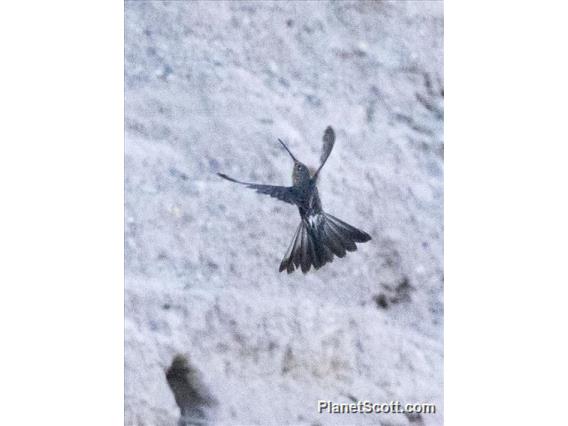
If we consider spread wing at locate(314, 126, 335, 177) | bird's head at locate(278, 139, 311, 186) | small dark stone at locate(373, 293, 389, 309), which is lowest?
small dark stone at locate(373, 293, 389, 309)

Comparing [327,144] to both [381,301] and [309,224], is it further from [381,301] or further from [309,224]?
[381,301]

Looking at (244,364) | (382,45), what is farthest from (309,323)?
(382,45)

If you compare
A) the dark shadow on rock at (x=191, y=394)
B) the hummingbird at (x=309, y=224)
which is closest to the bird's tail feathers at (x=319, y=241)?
the hummingbird at (x=309, y=224)

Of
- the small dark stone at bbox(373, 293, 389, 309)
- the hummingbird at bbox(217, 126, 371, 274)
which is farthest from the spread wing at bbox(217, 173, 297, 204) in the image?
the small dark stone at bbox(373, 293, 389, 309)

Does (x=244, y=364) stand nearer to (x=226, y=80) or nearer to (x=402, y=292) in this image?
(x=402, y=292)

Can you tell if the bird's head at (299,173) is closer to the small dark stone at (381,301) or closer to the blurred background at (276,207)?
the blurred background at (276,207)

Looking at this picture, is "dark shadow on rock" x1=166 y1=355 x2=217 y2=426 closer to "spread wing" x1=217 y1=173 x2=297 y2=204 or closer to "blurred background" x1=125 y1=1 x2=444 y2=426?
"blurred background" x1=125 y1=1 x2=444 y2=426

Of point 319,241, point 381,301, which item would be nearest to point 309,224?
point 319,241
